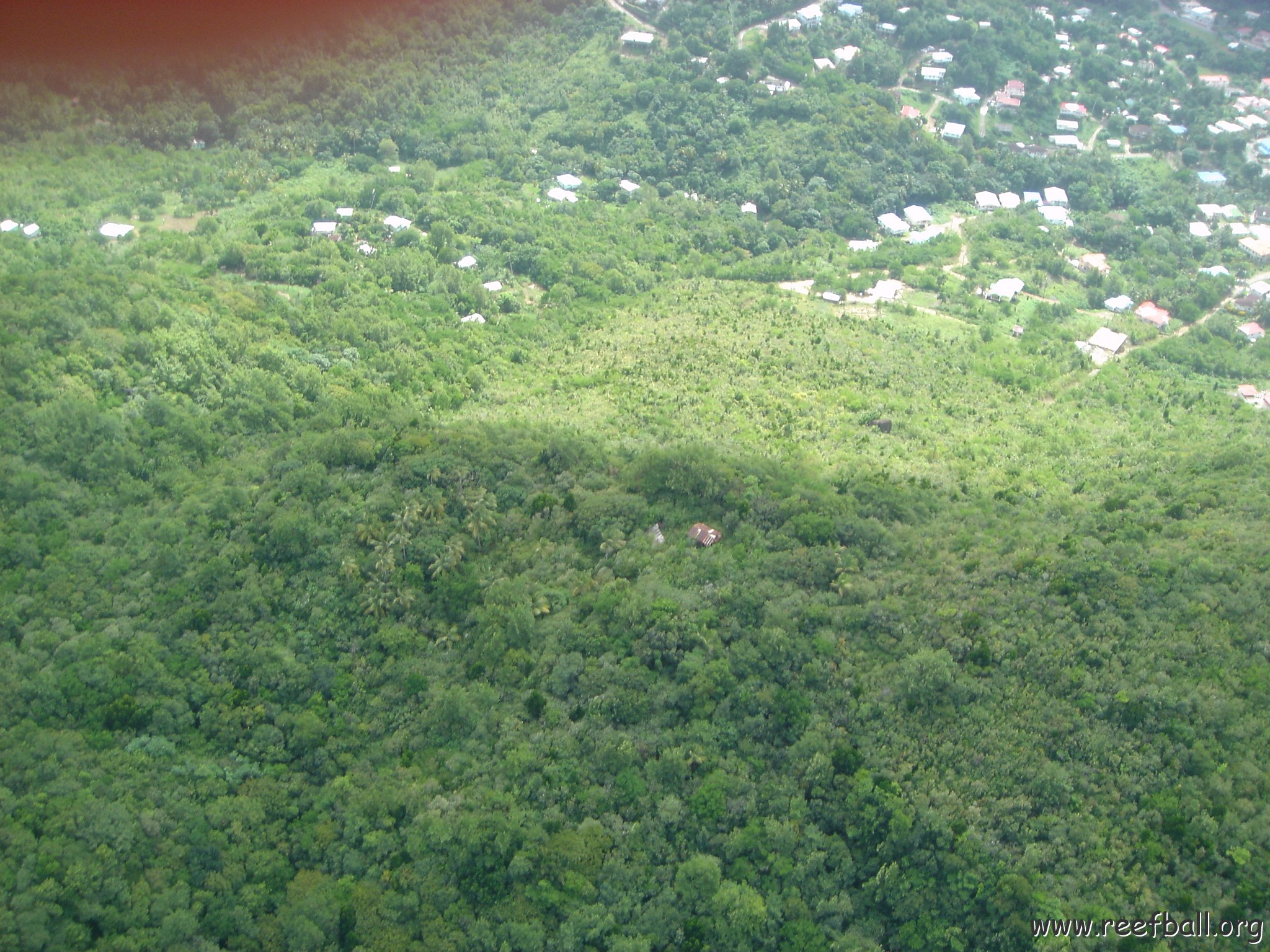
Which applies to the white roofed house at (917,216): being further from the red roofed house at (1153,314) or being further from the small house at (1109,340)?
the small house at (1109,340)

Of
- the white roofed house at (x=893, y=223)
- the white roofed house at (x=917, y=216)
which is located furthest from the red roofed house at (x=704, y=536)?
the white roofed house at (x=917, y=216)

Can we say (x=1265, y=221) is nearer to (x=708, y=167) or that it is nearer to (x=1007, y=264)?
(x=1007, y=264)

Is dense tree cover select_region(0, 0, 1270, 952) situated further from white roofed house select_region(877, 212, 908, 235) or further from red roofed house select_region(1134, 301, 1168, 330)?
white roofed house select_region(877, 212, 908, 235)

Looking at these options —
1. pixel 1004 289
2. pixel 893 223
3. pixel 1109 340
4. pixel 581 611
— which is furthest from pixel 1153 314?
pixel 581 611

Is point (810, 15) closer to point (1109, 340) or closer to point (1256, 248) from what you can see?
point (1256, 248)

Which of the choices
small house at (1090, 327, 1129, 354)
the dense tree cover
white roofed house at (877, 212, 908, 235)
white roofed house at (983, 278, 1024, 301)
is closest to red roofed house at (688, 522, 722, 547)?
the dense tree cover
